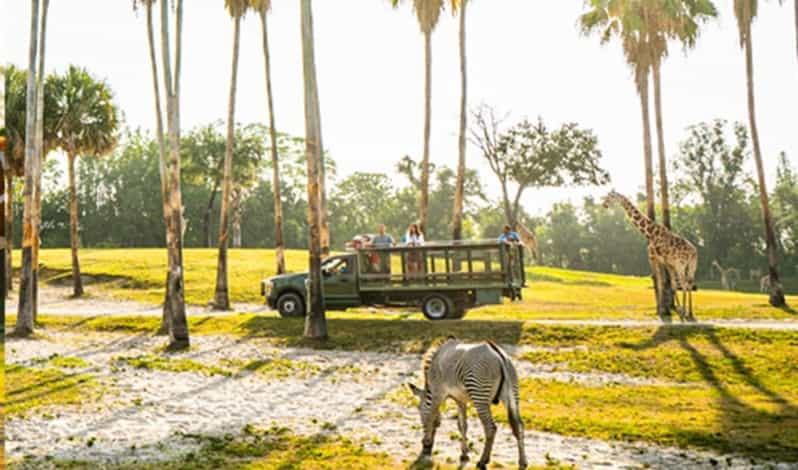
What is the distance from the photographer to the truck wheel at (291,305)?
2503cm

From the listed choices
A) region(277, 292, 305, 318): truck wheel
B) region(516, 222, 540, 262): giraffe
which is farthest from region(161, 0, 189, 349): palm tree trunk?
region(516, 222, 540, 262): giraffe

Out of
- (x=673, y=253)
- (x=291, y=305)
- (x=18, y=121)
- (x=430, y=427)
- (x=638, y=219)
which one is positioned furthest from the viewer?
(x=18, y=121)

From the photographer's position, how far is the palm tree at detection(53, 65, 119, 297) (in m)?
32.4

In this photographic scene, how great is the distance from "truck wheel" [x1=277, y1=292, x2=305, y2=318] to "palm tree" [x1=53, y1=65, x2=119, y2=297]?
1212cm

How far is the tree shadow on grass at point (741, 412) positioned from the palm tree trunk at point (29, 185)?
1637 centimetres

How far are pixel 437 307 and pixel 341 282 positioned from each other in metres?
3.06

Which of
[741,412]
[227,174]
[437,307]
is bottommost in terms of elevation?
[741,412]

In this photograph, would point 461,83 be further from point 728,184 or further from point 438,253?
point 728,184

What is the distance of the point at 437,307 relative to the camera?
23391 millimetres

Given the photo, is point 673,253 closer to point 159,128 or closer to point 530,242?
point 159,128

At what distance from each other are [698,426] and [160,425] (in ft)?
26.2

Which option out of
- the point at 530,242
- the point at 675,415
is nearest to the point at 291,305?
the point at 675,415

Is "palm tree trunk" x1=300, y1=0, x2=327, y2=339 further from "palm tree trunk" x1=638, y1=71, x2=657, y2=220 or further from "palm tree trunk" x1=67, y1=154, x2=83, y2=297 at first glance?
"palm tree trunk" x1=67, y1=154, x2=83, y2=297

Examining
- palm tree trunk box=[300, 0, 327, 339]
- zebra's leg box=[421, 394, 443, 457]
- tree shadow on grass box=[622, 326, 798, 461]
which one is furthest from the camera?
palm tree trunk box=[300, 0, 327, 339]
